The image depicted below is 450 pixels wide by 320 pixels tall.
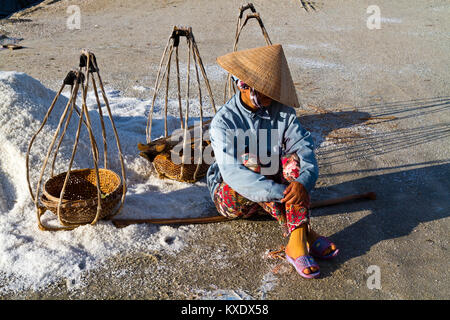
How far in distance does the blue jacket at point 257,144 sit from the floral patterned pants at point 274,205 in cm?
5

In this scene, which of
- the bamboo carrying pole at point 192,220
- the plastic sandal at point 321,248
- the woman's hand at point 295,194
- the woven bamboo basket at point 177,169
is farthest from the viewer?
the woven bamboo basket at point 177,169

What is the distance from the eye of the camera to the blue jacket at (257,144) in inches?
74.7

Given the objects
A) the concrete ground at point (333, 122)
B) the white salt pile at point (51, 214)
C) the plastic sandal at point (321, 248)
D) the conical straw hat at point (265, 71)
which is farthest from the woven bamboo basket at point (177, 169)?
the plastic sandal at point (321, 248)

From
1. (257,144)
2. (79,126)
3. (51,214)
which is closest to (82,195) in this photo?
(51,214)

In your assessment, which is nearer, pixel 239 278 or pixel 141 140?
pixel 239 278

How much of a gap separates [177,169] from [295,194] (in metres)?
0.96

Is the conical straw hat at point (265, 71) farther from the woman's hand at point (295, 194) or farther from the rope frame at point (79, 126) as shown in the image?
the rope frame at point (79, 126)

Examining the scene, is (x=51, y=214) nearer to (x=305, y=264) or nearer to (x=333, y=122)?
(x=305, y=264)

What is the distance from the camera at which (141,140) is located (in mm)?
3029

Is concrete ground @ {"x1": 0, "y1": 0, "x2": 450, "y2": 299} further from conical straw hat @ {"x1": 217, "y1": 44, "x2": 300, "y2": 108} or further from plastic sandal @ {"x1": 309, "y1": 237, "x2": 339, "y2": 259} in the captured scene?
conical straw hat @ {"x1": 217, "y1": 44, "x2": 300, "y2": 108}

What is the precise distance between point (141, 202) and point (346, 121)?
2.11 meters

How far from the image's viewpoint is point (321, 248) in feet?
6.54

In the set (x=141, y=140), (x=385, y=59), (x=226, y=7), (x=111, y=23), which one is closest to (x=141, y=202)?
(x=141, y=140)
